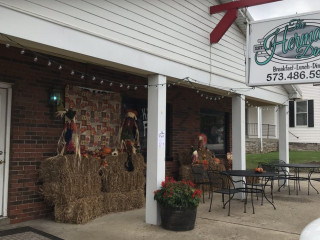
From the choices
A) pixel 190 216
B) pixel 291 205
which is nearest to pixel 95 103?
pixel 190 216

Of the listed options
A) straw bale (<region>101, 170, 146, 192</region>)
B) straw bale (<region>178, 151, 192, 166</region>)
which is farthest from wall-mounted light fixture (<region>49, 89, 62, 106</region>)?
straw bale (<region>178, 151, 192, 166</region>)

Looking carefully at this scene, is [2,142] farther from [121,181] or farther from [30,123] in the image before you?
[121,181]

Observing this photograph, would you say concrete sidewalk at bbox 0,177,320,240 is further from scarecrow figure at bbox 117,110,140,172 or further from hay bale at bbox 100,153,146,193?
scarecrow figure at bbox 117,110,140,172

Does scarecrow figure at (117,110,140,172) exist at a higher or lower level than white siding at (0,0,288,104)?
lower

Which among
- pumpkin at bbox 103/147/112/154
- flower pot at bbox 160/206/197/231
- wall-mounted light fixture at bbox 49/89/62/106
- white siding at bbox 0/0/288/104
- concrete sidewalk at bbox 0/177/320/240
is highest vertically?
white siding at bbox 0/0/288/104

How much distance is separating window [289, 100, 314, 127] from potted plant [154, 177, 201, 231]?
1578 centimetres

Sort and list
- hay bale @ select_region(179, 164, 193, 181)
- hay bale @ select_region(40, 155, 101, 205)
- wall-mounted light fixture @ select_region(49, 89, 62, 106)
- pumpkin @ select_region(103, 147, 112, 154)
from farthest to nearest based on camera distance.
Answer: hay bale @ select_region(179, 164, 193, 181) → pumpkin @ select_region(103, 147, 112, 154) → wall-mounted light fixture @ select_region(49, 89, 62, 106) → hay bale @ select_region(40, 155, 101, 205)

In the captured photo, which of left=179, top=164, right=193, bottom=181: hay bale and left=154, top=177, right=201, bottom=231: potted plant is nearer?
left=154, top=177, right=201, bottom=231: potted plant

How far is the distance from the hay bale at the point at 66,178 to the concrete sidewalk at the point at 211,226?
48 cm

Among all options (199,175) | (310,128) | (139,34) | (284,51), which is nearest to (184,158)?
(199,175)

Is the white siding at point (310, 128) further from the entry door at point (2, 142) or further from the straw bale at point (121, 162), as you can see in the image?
the entry door at point (2, 142)

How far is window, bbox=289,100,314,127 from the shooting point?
19812 millimetres

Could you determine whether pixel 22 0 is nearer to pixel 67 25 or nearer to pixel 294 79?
pixel 67 25

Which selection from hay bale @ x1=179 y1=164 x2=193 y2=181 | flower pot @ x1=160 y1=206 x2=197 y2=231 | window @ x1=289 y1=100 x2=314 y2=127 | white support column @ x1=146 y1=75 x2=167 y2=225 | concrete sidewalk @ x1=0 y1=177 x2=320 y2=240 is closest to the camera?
concrete sidewalk @ x1=0 y1=177 x2=320 y2=240
